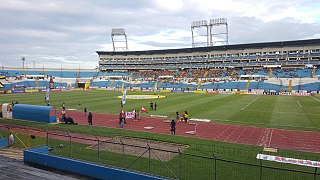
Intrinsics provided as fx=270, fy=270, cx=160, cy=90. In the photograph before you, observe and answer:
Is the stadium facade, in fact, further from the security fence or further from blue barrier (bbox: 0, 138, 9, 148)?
blue barrier (bbox: 0, 138, 9, 148)

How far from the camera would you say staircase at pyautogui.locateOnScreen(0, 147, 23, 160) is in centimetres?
1722

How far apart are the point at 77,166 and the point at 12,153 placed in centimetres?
625

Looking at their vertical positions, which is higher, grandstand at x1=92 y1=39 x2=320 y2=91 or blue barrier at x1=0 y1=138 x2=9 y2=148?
grandstand at x1=92 y1=39 x2=320 y2=91

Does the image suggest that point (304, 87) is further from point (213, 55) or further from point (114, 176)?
point (114, 176)

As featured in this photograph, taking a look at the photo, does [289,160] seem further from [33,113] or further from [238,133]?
[33,113]

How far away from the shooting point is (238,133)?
24859mm

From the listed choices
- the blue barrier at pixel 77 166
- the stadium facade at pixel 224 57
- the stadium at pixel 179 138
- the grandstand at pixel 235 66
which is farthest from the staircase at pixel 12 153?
the stadium facade at pixel 224 57

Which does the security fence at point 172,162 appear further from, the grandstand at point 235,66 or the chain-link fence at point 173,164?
the grandstand at point 235,66

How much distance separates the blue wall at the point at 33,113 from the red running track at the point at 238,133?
11.8ft

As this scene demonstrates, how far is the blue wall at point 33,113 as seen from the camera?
2986 cm

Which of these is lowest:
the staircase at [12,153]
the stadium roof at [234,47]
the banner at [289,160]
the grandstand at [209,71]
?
the staircase at [12,153]

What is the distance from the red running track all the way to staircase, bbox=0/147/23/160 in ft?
35.9

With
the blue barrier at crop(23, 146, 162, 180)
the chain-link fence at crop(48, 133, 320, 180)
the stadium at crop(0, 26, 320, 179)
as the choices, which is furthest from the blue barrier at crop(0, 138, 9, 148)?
the blue barrier at crop(23, 146, 162, 180)

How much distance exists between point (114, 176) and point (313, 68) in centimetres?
9533
